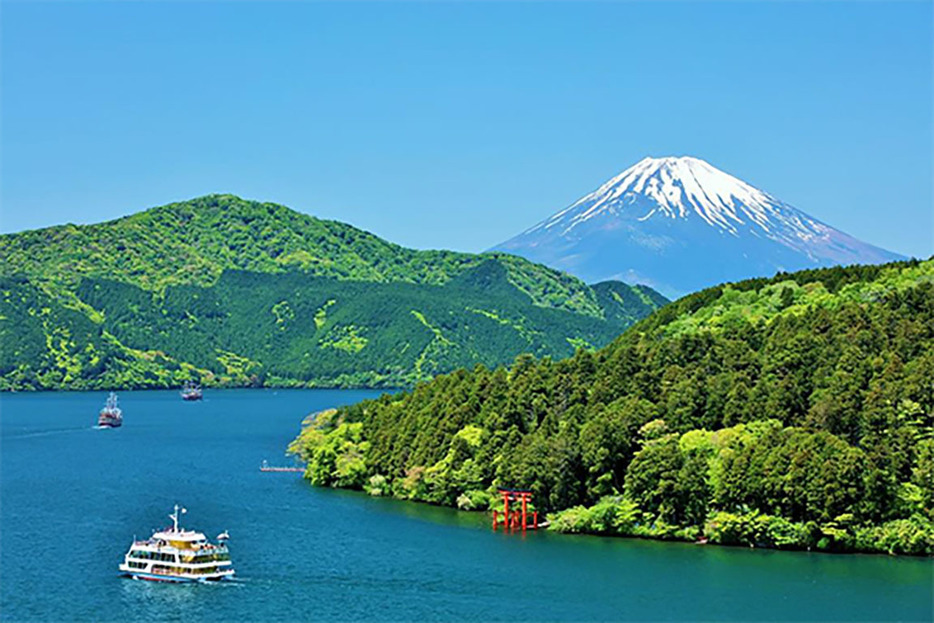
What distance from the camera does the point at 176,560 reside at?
67.3 meters

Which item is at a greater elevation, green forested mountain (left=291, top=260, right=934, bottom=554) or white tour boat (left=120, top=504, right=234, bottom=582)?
green forested mountain (left=291, top=260, right=934, bottom=554)

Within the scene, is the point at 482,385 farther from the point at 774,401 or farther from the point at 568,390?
the point at 774,401

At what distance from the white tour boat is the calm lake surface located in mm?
911

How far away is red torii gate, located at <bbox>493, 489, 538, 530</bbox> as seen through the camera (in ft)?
269

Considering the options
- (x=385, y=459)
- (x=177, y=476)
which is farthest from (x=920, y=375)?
(x=177, y=476)

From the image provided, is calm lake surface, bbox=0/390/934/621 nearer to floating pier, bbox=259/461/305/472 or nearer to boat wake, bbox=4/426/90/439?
floating pier, bbox=259/461/305/472

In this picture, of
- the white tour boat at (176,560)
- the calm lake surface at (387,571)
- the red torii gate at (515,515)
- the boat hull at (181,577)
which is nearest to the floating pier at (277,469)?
the calm lake surface at (387,571)

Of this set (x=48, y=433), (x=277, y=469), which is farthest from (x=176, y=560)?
(x=48, y=433)

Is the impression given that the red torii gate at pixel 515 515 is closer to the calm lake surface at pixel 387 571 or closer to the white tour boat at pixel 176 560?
the calm lake surface at pixel 387 571

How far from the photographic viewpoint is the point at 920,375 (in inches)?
3088

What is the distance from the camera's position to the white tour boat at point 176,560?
66.9m

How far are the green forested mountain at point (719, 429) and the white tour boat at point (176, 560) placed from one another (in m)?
22.0

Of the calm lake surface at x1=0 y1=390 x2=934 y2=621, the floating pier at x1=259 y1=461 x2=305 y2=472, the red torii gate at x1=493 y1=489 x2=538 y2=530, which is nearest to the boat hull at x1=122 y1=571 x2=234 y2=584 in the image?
the calm lake surface at x1=0 y1=390 x2=934 y2=621

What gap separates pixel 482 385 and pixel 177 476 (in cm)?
2903
